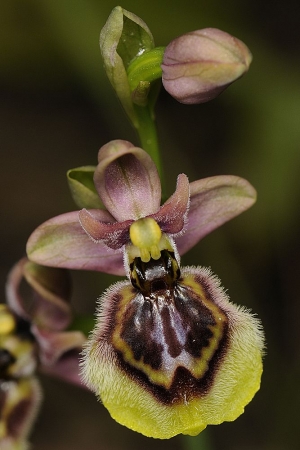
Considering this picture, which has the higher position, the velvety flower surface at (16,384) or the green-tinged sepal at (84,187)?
the green-tinged sepal at (84,187)

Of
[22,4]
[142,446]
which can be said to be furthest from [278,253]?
[22,4]

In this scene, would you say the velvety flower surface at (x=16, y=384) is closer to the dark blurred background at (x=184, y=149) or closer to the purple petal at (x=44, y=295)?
the purple petal at (x=44, y=295)

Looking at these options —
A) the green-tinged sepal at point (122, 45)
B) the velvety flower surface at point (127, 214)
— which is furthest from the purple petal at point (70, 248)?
the green-tinged sepal at point (122, 45)

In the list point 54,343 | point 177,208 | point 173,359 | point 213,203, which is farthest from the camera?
point 54,343

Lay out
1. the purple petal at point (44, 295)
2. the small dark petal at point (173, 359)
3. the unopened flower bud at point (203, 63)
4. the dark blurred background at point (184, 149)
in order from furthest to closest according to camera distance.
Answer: the dark blurred background at point (184, 149), the purple petal at point (44, 295), the small dark petal at point (173, 359), the unopened flower bud at point (203, 63)

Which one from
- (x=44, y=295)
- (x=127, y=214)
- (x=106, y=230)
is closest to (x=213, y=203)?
(x=127, y=214)

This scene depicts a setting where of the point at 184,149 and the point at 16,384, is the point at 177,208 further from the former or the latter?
the point at 184,149

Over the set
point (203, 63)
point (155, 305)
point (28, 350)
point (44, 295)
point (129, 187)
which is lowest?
point (28, 350)
